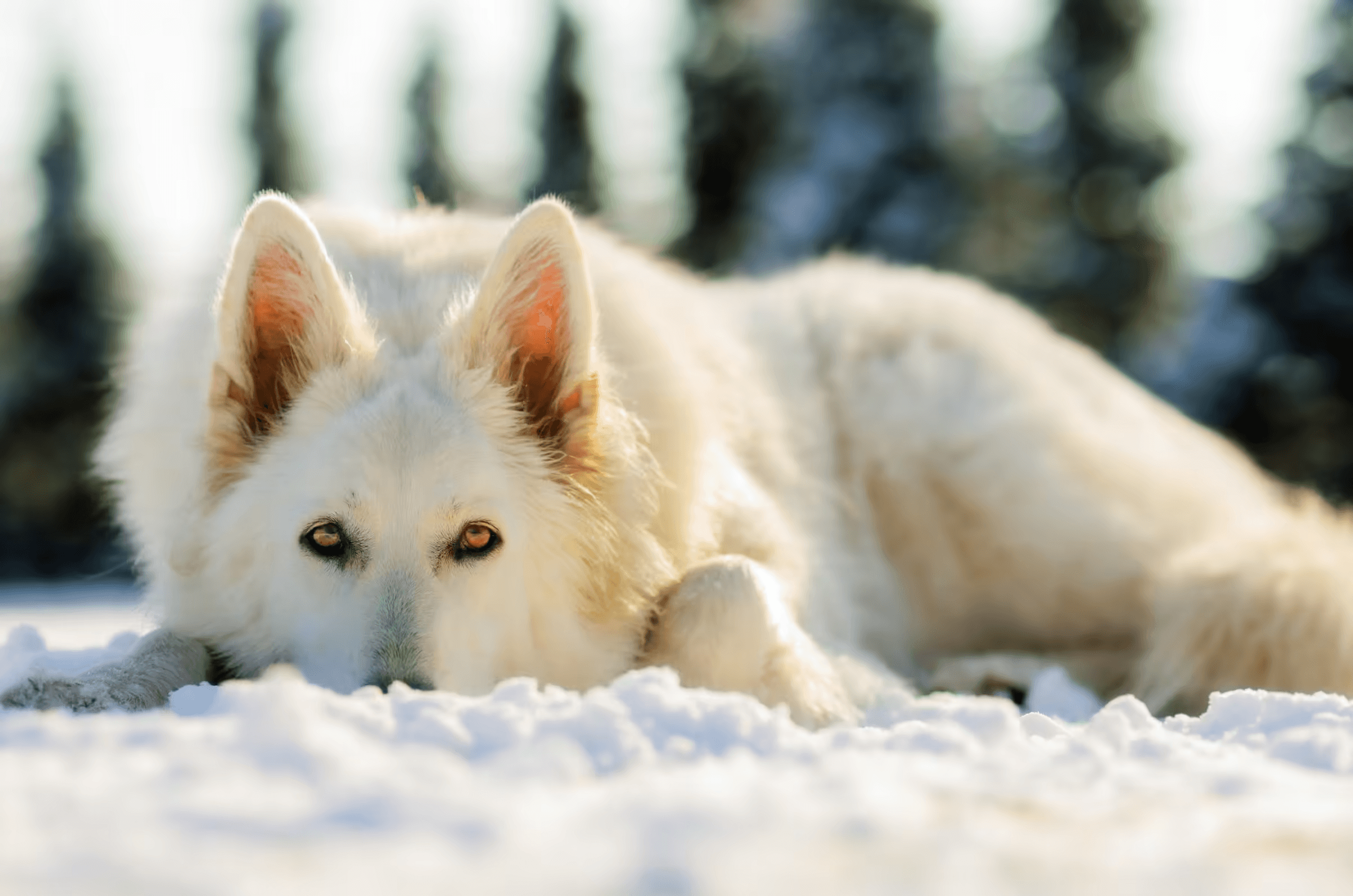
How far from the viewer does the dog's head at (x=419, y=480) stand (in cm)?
220

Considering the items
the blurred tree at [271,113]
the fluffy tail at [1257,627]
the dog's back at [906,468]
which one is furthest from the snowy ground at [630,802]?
the blurred tree at [271,113]

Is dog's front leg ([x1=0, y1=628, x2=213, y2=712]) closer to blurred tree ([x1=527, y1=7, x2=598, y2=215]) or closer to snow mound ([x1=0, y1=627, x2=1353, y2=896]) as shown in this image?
snow mound ([x1=0, y1=627, x2=1353, y2=896])

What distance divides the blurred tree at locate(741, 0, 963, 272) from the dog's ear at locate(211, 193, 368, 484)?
14428 millimetres

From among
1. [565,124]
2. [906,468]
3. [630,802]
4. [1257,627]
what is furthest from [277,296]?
[565,124]

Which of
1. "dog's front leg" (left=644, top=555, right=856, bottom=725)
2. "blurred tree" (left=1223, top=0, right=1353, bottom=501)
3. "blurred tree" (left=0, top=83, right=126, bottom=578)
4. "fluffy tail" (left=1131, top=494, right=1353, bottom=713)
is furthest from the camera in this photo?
"blurred tree" (left=0, top=83, right=126, bottom=578)

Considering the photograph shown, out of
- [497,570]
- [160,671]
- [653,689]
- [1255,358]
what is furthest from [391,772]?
[1255,358]

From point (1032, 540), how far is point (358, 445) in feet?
9.57

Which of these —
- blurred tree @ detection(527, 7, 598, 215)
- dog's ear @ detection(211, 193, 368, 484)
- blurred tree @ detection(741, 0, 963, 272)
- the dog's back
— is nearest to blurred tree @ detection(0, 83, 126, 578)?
blurred tree @ detection(527, 7, 598, 215)

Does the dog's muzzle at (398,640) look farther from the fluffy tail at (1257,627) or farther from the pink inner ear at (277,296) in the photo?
the fluffy tail at (1257,627)

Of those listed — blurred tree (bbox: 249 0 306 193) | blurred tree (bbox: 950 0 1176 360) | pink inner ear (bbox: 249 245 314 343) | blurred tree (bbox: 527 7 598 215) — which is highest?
blurred tree (bbox: 950 0 1176 360)

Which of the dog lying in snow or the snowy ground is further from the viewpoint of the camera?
the dog lying in snow

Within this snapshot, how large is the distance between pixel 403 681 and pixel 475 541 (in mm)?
357

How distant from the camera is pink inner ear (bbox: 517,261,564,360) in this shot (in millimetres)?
2453

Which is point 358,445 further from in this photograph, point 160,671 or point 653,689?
point 653,689
